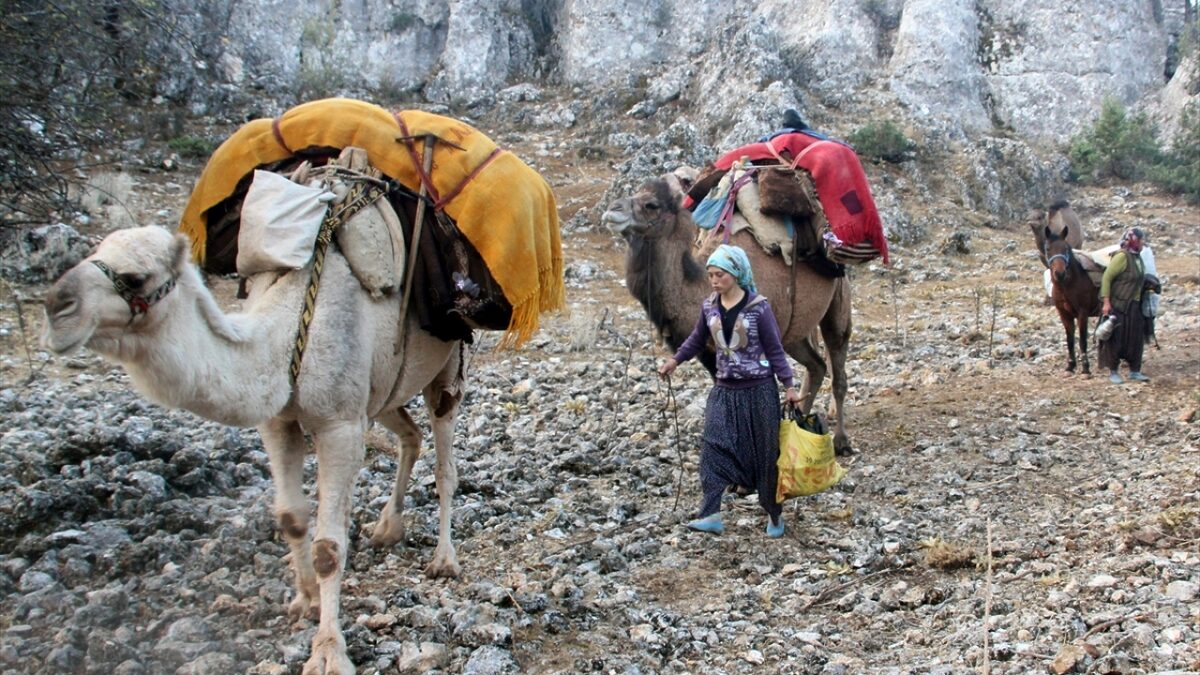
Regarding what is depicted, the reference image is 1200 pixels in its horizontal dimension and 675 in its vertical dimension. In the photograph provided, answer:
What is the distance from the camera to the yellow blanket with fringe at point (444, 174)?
4582mm

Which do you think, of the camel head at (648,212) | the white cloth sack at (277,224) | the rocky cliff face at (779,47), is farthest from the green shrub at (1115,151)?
the white cloth sack at (277,224)

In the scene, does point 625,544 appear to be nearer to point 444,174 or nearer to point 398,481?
point 398,481

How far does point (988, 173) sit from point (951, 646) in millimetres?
23349

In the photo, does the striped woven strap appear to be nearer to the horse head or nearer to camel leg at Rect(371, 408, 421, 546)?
camel leg at Rect(371, 408, 421, 546)

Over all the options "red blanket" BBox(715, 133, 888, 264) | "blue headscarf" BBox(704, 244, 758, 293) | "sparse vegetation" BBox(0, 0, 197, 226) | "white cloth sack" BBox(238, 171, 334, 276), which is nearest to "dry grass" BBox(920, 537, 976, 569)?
"blue headscarf" BBox(704, 244, 758, 293)

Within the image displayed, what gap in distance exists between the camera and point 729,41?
89.4 feet

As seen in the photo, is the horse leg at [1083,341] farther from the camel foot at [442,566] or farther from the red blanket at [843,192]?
the camel foot at [442,566]

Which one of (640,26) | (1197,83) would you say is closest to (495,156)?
(640,26)

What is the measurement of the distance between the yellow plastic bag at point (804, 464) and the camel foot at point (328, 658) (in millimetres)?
2709

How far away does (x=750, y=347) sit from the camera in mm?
5688

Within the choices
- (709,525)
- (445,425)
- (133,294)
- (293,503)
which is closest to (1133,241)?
(709,525)

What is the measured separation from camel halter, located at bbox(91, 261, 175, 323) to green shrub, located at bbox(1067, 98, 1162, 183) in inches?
1171

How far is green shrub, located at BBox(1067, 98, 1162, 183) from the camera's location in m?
28.6

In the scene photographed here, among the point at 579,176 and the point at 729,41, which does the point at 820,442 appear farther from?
the point at 729,41
